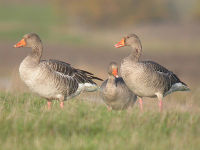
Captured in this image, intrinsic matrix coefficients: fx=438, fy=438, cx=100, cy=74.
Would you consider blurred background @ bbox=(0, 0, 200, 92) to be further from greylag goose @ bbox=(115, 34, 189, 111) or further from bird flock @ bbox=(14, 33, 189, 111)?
greylag goose @ bbox=(115, 34, 189, 111)

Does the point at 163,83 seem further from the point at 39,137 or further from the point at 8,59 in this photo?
the point at 8,59

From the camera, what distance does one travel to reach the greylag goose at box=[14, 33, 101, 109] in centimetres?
995

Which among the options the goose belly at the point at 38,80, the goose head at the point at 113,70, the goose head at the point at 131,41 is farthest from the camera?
the goose head at the point at 131,41

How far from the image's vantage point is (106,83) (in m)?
11.8

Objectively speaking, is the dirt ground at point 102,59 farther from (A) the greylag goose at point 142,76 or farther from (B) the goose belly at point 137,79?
(B) the goose belly at point 137,79

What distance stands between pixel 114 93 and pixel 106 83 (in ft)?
2.68

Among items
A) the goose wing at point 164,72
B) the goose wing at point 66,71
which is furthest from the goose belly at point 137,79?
the goose wing at point 66,71

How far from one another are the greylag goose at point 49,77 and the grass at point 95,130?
0.89 metres

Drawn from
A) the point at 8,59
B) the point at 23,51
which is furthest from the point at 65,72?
the point at 23,51

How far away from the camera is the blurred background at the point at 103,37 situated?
101ft

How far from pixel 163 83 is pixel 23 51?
96.4ft

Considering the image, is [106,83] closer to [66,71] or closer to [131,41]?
[131,41]

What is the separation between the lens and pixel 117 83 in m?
11.6

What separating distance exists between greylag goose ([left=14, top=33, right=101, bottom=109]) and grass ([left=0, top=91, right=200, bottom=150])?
2.91ft
